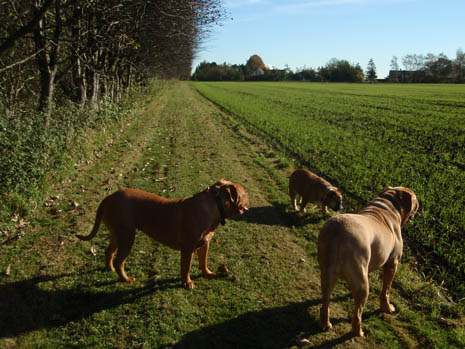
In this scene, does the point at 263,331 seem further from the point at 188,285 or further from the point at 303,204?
the point at 303,204

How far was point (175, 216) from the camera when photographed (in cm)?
420

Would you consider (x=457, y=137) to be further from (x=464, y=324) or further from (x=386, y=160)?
(x=464, y=324)

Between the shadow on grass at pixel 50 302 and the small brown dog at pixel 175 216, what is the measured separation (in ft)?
1.14

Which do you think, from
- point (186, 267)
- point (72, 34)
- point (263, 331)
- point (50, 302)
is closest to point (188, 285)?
point (186, 267)

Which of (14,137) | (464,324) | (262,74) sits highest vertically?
(262,74)

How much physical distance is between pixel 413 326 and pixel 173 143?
11.5 meters

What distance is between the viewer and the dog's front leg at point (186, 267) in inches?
165

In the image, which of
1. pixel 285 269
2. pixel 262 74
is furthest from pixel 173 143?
pixel 262 74

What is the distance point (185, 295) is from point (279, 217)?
3254 millimetres

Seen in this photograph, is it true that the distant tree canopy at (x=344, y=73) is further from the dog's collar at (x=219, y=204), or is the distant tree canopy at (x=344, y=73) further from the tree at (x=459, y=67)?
the dog's collar at (x=219, y=204)

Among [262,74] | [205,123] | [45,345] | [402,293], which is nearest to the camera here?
[45,345]

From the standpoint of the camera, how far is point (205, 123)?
63.5 feet

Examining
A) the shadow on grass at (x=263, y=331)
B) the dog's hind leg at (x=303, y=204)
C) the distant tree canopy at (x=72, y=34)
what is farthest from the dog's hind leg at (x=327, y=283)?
the distant tree canopy at (x=72, y=34)

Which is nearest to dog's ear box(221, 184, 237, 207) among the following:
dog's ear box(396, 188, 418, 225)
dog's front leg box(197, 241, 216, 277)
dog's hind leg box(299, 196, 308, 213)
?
dog's front leg box(197, 241, 216, 277)
